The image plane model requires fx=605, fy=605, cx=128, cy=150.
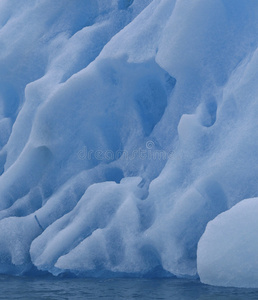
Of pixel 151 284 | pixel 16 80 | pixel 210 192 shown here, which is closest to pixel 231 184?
pixel 210 192

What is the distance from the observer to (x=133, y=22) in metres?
6.20

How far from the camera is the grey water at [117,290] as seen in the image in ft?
13.7

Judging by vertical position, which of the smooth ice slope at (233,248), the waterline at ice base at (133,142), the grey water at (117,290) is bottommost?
the grey water at (117,290)

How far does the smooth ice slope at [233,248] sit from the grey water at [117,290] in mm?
92

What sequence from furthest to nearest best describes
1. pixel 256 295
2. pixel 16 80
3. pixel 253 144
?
1. pixel 16 80
2. pixel 253 144
3. pixel 256 295

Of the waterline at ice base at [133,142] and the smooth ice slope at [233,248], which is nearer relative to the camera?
the smooth ice slope at [233,248]

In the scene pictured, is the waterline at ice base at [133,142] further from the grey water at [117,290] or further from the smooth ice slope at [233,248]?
the grey water at [117,290]

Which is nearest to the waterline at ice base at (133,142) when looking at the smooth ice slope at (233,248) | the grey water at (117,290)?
the smooth ice slope at (233,248)

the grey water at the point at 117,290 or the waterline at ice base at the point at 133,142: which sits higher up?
the waterline at ice base at the point at 133,142

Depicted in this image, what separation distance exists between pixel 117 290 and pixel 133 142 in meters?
2.00

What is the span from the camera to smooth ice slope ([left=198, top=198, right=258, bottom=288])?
420cm

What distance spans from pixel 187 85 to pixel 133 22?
3.11ft

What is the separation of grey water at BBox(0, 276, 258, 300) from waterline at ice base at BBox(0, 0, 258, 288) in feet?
0.44

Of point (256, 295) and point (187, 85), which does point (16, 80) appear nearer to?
point (187, 85)
